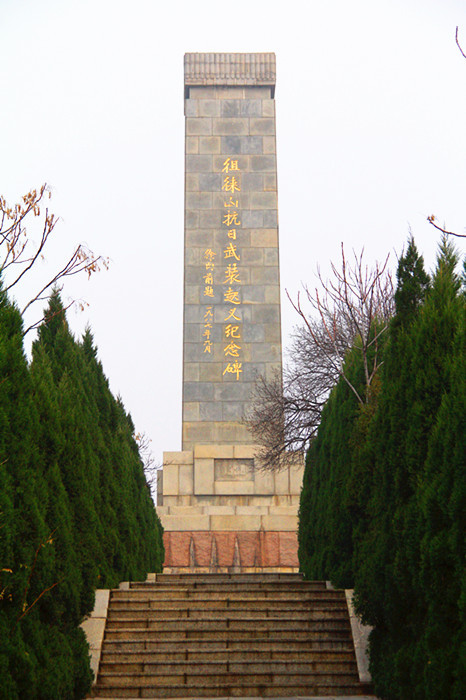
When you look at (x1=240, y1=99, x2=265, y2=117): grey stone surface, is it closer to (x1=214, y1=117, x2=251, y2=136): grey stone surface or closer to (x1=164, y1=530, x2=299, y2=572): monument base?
(x1=214, y1=117, x2=251, y2=136): grey stone surface

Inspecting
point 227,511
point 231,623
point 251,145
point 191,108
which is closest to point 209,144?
point 251,145

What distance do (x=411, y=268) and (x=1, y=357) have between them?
4.13 meters

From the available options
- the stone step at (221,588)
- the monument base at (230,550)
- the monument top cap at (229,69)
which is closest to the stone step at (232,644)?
the stone step at (221,588)

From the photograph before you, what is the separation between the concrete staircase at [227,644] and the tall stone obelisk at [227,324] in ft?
39.3

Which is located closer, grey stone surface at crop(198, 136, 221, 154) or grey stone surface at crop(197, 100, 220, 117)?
grey stone surface at crop(198, 136, 221, 154)

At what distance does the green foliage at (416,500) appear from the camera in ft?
18.6

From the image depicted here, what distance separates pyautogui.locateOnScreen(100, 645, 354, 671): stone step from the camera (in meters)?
8.13

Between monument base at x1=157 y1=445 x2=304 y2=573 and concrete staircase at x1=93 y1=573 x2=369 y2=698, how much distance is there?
11.6 metres

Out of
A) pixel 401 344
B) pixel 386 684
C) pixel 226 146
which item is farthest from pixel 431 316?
pixel 226 146

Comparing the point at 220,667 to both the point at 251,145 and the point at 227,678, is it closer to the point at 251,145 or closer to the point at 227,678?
the point at 227,678

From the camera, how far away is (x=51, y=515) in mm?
7406

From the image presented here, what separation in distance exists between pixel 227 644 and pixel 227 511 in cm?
1443

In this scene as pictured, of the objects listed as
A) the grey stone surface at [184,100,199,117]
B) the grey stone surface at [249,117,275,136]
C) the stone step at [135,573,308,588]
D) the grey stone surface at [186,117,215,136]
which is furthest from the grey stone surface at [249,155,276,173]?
the stone step at [135,573,308,588]

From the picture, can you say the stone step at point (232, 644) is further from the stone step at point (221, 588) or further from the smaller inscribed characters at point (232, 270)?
the smaller inscribed characters at point (232, 270)
